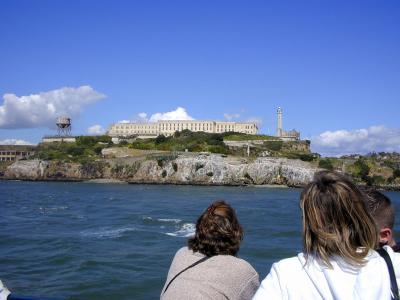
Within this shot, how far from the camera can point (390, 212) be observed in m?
3.22

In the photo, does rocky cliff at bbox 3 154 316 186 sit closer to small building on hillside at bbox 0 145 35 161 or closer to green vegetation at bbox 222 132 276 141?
green vegetation at bbox 222 132 276 141

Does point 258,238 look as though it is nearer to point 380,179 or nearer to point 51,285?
point 51,285

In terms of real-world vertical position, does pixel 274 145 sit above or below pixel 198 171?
above

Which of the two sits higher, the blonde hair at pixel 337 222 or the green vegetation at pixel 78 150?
the green vegetation at pixel 78 150

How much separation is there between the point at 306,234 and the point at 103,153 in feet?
446

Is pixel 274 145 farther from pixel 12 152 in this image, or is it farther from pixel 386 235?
pixel 386 235

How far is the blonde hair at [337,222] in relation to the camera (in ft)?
8.18

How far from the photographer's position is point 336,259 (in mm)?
2492

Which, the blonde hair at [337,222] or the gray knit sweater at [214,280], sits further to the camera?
the gray knit sweater at [214,280]

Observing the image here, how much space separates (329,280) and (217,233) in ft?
4.33

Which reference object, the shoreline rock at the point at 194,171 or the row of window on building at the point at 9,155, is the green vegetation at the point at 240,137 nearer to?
the shoreline rock at the point at 194,171

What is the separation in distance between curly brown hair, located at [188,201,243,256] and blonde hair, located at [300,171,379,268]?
1.11 m

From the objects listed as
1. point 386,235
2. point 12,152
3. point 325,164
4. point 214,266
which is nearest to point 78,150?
point 12,152

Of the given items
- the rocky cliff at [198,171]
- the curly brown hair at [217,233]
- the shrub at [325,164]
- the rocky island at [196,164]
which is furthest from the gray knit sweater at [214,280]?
the shrub at [325,164]
